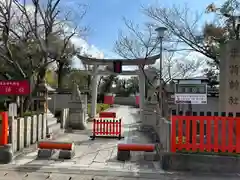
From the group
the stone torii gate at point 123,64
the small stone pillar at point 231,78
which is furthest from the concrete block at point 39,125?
the stone torii gate at point 123,64

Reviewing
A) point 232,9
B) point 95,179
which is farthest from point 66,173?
point 232,9

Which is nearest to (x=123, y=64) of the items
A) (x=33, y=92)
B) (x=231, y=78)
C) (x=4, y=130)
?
(x=33, y=92)

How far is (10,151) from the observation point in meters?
6.82

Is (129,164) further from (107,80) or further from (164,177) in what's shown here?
(107,80)

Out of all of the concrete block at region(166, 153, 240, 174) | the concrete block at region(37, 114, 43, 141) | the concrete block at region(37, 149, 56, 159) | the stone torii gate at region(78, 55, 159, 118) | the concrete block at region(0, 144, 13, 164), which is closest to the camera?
→ the concrete block at region(166, 153, 240, 174)

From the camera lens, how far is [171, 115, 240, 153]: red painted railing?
6312 millimetres

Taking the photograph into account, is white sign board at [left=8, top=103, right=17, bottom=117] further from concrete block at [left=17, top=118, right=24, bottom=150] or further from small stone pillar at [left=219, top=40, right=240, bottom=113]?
small stone pillar at [left=219, top=40, right=240, bottom=113]

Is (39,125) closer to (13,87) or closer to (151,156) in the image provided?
(13,87)

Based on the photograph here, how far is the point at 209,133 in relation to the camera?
641 centimetres

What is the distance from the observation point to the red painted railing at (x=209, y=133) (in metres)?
6.31

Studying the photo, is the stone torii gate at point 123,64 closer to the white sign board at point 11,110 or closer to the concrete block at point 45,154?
the concrete block at point 45,154

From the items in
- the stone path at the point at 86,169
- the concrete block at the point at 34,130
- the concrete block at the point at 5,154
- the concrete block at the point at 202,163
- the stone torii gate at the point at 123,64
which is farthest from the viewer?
the stone torii gate at the point at 123,64

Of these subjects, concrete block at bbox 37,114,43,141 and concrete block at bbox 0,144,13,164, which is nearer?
concrete block at bbox 0,144,13,164

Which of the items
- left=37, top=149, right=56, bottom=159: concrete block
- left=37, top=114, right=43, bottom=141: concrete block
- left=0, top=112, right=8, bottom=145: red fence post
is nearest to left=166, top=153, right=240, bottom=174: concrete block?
left=37, top=149, right=56, bottom=159: concrete block
